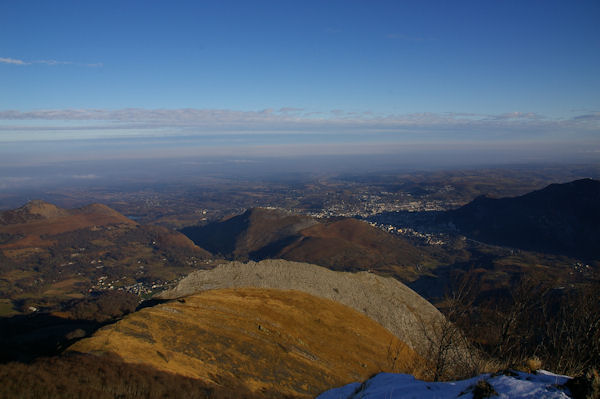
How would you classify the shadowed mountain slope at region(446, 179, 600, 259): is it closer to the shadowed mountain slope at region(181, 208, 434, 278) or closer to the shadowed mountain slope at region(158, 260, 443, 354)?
the shadowed mountain slope at region(181, 208, 434, 278)

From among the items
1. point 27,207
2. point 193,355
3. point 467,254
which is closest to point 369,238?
point 467,254

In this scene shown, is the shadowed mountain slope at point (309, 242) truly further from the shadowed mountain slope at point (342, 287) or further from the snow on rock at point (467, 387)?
the snow on rock at point (467, 387)

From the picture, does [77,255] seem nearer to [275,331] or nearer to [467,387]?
[275,331]

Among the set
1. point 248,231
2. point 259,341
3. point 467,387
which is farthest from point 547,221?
point 467,387

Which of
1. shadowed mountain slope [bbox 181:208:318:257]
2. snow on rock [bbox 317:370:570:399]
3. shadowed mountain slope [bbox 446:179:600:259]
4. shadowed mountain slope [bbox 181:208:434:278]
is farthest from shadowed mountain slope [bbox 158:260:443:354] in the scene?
shadowed mountain slope [bbox 446:179:600:259]

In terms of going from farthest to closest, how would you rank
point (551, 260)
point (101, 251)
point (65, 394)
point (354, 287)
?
point (101, 251) → point (551, 260) → point (354, 287) → point (65, 394)

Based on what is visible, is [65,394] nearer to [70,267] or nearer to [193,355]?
[193,355]
